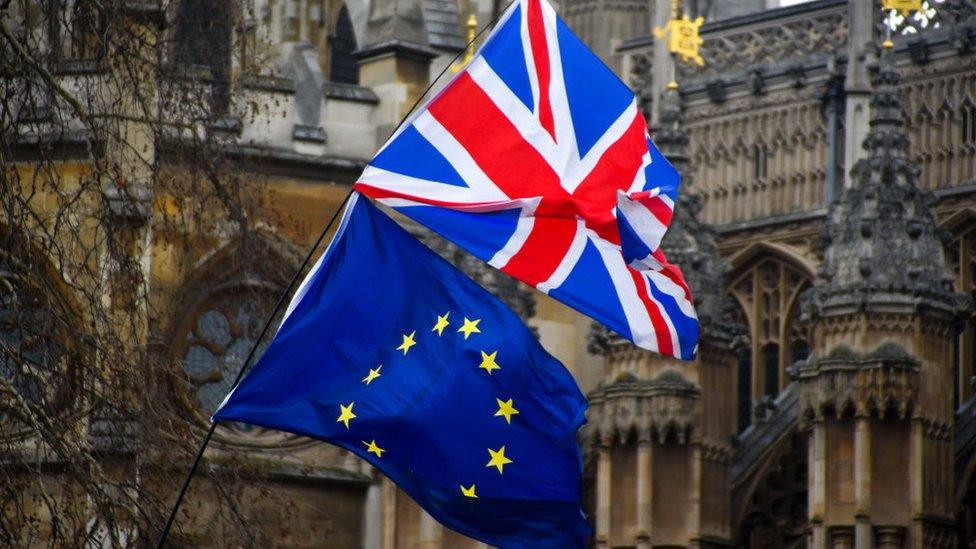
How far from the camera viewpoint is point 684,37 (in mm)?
29891

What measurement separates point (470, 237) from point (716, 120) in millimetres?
16619

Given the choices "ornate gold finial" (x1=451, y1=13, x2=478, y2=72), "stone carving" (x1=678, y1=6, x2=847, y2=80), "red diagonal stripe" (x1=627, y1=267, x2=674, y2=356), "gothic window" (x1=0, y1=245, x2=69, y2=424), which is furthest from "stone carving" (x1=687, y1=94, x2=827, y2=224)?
"gothic window" (x1=0, y1=245, x2=69, y2=424)

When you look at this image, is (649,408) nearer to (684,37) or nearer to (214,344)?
(214,344)

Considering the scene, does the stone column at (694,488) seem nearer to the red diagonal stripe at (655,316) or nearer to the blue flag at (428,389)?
the red diagonal stripe at (655,316)

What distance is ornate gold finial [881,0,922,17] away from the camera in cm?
2742

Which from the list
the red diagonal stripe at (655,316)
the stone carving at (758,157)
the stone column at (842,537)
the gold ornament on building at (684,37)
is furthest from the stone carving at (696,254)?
the red diagonal stripe at (655,316)

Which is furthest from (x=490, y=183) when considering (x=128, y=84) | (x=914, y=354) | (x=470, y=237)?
(x=914, y=354)

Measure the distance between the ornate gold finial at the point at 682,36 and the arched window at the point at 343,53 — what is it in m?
2.97

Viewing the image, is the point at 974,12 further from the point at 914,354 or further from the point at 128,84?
the point at 128,84

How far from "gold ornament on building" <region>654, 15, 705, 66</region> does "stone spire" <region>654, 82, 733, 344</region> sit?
5056 mm

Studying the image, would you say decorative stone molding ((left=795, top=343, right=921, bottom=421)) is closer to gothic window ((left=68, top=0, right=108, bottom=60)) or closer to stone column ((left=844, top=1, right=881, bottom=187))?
stone column ((left=844, top=1, right=881, bottom=187))

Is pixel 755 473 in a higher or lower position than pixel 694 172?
lower

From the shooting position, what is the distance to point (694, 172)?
29906 mm

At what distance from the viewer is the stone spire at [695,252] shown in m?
23.9
